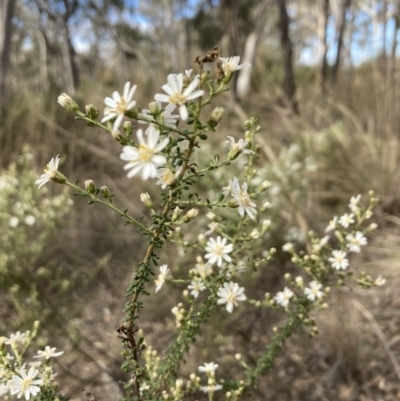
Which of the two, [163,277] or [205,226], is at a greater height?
[205,226]

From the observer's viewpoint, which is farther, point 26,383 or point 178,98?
point 26,383

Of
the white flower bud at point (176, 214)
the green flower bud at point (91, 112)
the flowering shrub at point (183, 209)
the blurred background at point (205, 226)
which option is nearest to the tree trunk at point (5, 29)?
the blurred background at point (205, 226)

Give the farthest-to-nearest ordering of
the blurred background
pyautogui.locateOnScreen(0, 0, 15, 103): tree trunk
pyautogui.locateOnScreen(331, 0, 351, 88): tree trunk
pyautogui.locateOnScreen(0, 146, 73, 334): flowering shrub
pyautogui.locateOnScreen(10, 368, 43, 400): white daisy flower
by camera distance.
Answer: pyautogui.locateOnScreen(331, 0, 351, 88): tree trunk
pyautogui.locateOnScreen(0, 0, 15, 103): tree trunk
pyautogui.locateOnScreen(0, 146, 73, 334): flowering shrub
the blurred background
pyautogui.locateOnScreen(10, 368, 43, 400): white daisy flower

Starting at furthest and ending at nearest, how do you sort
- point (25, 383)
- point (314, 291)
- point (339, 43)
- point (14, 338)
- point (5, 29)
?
point (339, 43) → point (5, 29) → point (314, 291) → point (14, 338) → point (25, 383)

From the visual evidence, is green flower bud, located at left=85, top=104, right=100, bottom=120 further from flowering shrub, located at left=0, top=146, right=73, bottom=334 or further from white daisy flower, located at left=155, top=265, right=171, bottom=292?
flowering shrub, located at left=0, top=146, right=73, bottom=334

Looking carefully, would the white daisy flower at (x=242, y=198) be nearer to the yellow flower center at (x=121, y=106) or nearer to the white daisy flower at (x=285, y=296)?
the yellow flower center at (x=121, y=106)

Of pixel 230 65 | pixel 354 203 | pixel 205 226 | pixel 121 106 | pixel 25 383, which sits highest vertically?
pixel 205 226

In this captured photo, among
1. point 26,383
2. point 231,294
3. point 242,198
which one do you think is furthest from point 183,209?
point 26,383

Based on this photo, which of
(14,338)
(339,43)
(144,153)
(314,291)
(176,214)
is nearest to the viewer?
(144,153)

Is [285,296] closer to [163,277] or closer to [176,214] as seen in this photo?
[163,277]

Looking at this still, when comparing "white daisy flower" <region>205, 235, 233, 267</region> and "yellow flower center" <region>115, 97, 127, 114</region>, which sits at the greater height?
"yellow flower center" <region>115, 97, 127, 114</region>

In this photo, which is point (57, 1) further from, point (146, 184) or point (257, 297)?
point (257, 297)

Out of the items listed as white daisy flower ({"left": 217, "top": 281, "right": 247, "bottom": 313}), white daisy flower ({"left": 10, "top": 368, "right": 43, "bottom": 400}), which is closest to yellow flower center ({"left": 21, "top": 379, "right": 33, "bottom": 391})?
white daisy flower ({"left": 10, "top": 368, "right": 43, "bottom": 400})
